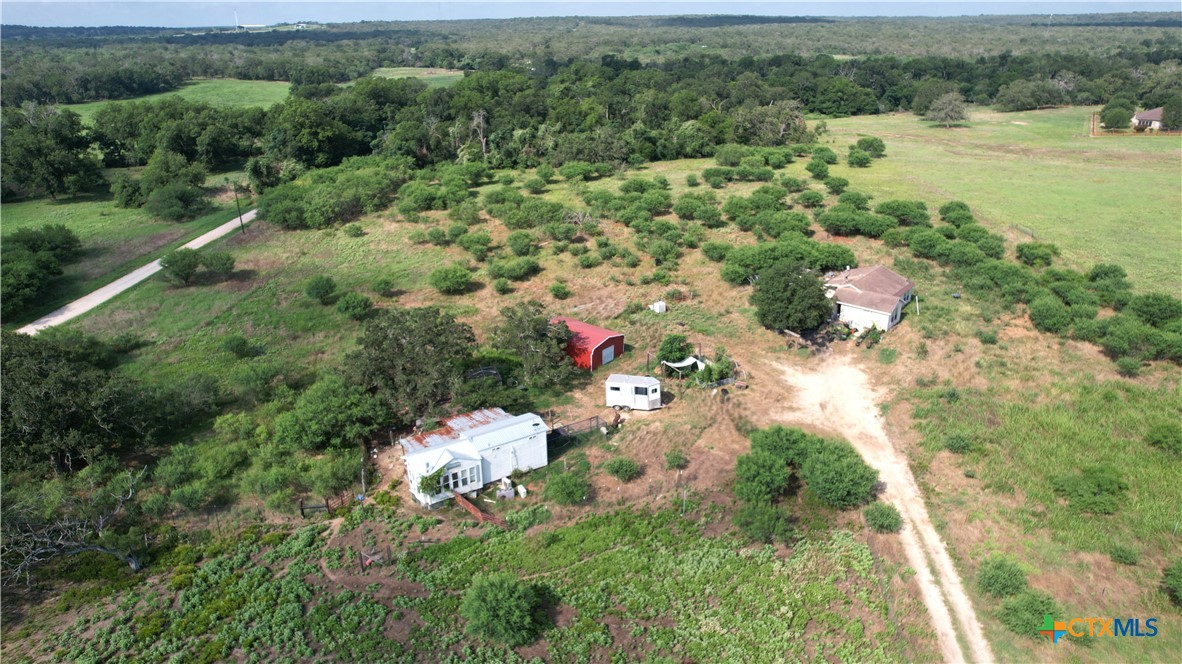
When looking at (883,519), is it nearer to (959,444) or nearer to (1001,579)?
(1001,579)

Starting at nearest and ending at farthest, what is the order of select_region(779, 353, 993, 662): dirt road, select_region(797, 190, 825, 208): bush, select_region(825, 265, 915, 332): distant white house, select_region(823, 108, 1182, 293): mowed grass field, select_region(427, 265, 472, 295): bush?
1. select_region(779, 353, 993, 662): dirt road
2. select_region(825, 265, 915, 332): distant white house
3. select_region(427, 265, 472, 295): bush
4. select_region(823, 108, 1182, 293): mowed grass field
5. select_region(797, 190, 825, 208): bush

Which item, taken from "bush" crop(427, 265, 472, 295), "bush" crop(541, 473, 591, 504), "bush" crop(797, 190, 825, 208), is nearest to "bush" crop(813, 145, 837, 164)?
"bush" crop(797, 190, 825, 208)

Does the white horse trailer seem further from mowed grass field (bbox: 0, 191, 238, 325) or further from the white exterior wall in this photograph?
mowed grass field (bbox: 0, 191, 238, 325)

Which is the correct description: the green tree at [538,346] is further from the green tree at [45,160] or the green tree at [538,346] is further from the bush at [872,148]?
the bush at [872,148]

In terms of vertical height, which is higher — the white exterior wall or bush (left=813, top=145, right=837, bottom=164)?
bush (left=813, top=145, right=837, bottom=164)

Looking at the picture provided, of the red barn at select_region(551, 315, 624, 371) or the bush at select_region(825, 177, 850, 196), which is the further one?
the bush at select_region(825, 177, 850, 196)

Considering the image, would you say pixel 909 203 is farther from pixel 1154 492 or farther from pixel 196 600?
pixel 196 600

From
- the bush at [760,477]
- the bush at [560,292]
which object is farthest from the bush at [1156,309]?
the bush at [560,292]
